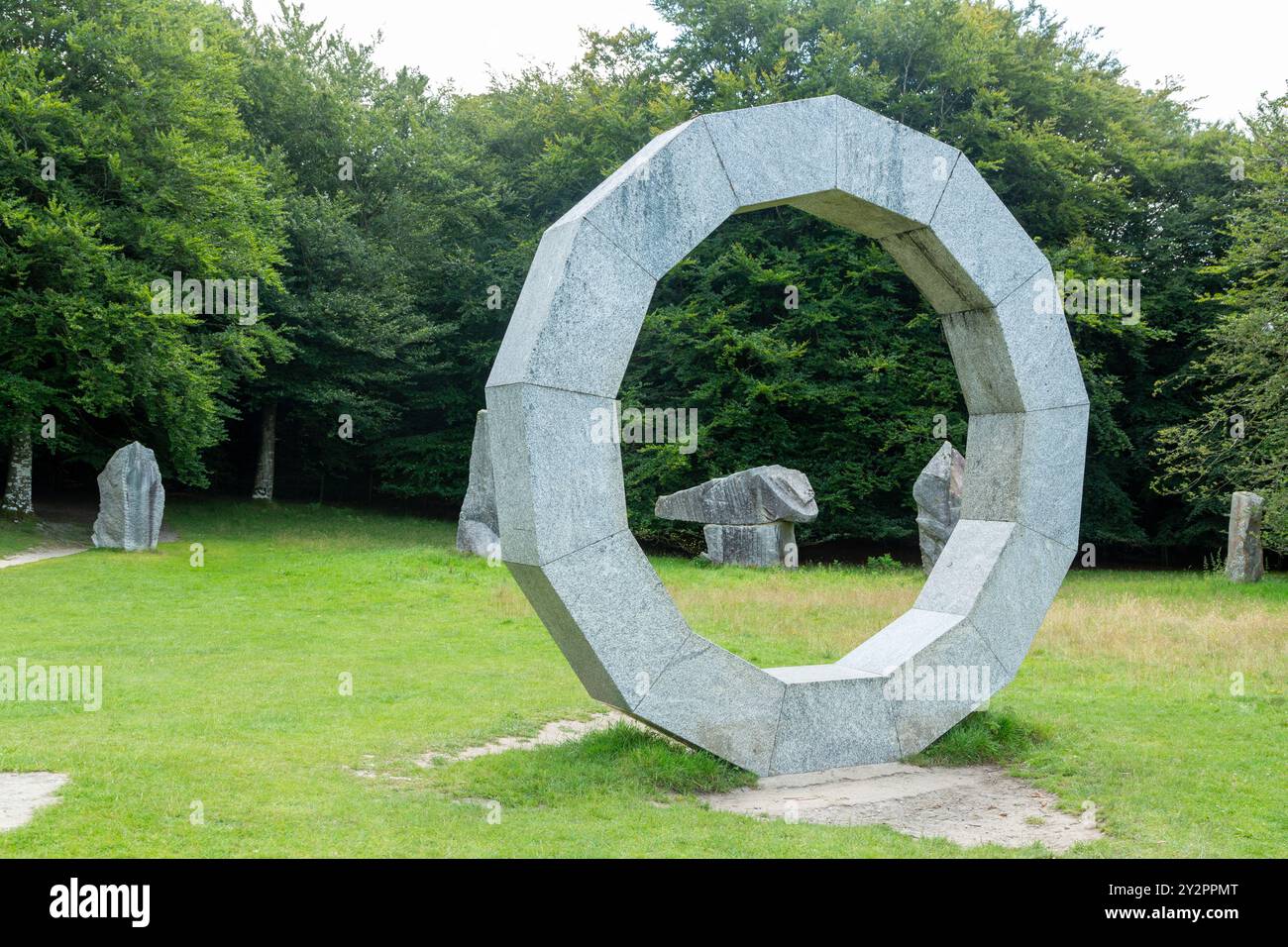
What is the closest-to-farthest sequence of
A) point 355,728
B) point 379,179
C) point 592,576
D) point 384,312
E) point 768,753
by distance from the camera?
point 592,576 → point 768,753 → point 355,728 → point 384,312 → point 379,179

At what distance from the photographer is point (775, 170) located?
7363 mm

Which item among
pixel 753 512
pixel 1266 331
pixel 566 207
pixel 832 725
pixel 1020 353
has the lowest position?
pixel 832 725

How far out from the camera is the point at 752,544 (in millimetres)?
19969

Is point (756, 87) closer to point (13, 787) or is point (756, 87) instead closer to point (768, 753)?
point (768, 753)

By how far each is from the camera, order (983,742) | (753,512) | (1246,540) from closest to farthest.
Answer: (983,742), (1246,540), (753,512)

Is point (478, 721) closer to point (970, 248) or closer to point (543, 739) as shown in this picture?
Result: point (543, 739)

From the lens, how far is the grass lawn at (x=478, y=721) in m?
5.66

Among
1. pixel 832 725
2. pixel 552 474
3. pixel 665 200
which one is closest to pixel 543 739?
pixel 832 725

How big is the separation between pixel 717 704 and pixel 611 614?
95 cm

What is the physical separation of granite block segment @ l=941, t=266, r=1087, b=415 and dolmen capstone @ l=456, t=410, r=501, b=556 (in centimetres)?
1243

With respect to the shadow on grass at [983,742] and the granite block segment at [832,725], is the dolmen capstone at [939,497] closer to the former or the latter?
the shadow on grass at [983,742]

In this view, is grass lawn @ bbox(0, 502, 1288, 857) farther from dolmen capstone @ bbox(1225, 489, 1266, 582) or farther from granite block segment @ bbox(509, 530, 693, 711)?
dolmen capstone @ bbox(1225, 489, 1266, 582)

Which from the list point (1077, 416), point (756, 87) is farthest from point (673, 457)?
point (1077, 416)
